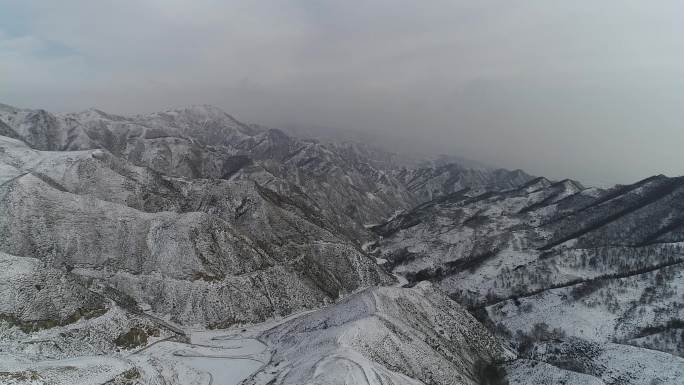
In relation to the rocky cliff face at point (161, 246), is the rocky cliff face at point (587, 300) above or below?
below

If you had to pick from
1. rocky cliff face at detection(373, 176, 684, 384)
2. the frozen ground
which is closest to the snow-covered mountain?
the frozen ground

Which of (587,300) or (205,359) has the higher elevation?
(205,359)

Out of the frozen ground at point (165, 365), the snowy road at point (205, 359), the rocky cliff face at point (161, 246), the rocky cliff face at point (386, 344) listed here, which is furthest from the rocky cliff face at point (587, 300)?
the frozen ground at point (165, 365)

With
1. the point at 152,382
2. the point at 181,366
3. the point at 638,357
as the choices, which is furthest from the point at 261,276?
the point at 638,357

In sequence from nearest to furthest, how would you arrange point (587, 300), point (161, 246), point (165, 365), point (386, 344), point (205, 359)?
point (165, 365)
point (386, 344)
point (205, 359)
point (161, 246)
point (587, 300)

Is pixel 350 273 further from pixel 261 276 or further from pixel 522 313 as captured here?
pixel 522 313

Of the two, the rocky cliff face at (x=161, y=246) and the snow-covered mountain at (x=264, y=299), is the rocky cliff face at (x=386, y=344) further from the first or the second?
the rocky cliff face at (x=161, y=246)

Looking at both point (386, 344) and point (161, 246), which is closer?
point (386, 344)

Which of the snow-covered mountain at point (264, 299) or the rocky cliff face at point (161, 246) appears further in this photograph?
the rocky cliff face at point (161, 246)

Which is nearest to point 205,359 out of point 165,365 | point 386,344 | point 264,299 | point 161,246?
point 165,365

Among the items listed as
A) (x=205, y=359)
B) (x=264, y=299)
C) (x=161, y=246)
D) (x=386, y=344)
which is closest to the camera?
(x=386, y=344)

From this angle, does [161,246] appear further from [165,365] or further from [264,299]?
[165,365]
